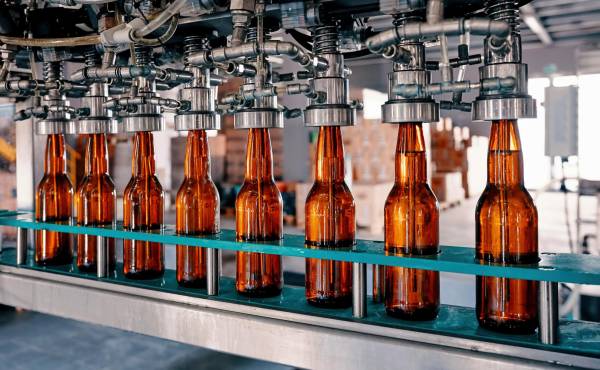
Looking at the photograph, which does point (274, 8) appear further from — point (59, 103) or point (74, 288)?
point (74, 288)

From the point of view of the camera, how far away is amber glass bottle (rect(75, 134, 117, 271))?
1.01 meters

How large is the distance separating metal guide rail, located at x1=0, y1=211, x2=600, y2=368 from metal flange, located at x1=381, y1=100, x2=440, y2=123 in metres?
0.17

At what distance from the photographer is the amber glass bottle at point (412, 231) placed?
713 millimetres

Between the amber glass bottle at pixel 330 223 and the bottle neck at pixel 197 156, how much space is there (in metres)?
0.22

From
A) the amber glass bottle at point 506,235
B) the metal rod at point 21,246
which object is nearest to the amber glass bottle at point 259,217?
the amber glass bottle at point 506,235

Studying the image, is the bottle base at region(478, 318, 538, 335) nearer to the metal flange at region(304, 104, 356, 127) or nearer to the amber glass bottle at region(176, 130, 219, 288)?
the metal flange at region(304, 104, 356, 127)

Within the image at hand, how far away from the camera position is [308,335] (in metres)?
0.73

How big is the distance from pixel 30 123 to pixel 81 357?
0.76 m

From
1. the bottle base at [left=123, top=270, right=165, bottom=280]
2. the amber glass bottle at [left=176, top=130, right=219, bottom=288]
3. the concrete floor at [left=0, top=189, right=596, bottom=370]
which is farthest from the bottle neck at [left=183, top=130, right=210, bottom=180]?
the concrete floor at [left=0, top=189, right=596, bottom=370]

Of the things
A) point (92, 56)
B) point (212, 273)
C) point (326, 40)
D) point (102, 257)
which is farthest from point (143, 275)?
point (326, 40)

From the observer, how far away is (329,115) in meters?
0.72

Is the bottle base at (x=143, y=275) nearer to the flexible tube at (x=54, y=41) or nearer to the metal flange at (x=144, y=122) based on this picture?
the metal flange at (x=144, y=122)

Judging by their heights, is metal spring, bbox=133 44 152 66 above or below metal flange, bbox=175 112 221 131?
above

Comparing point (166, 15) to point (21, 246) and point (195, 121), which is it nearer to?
point (195, 121)
